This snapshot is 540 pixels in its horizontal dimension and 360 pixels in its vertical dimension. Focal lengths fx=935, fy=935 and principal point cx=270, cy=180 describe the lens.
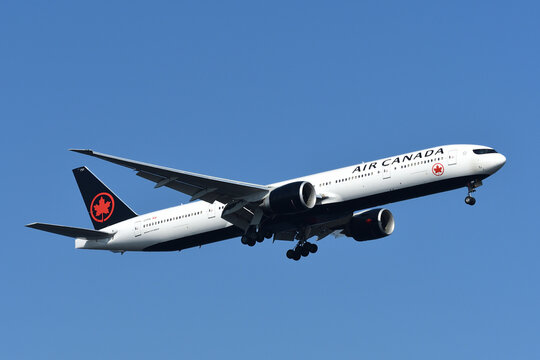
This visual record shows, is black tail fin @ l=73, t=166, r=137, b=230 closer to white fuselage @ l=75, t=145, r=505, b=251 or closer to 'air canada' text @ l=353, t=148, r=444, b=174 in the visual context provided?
white fuselage @ l=75, t=145, r=505, b=251

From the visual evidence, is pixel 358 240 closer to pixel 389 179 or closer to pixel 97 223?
pixel 389 179

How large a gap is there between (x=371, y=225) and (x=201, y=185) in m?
11.4

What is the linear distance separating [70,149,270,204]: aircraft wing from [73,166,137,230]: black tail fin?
353 inches

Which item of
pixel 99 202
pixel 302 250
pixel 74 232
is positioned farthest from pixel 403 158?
pixel 99 202

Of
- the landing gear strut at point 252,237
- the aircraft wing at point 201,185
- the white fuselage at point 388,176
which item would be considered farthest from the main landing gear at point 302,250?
the aircraft wing at point 201,185

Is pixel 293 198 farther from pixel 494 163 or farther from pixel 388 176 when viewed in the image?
pixel 494 163

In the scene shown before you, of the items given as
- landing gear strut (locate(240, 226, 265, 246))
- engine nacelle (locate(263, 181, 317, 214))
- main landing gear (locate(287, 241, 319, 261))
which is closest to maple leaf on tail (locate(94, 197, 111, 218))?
landing gear strut (locate(240, 226, 265, 246))

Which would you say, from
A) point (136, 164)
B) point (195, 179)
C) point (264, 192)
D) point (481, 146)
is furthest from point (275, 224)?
point (481, 146)

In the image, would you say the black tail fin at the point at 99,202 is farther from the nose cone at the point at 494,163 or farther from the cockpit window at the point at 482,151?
the nose cone at the point at 494,163

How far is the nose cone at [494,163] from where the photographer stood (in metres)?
48.3

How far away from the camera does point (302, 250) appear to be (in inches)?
2223

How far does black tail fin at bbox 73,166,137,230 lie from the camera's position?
6003 centimetres

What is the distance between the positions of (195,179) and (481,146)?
50.2ft

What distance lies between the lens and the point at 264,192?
5162cm
